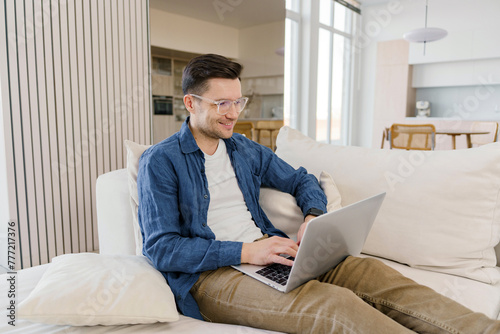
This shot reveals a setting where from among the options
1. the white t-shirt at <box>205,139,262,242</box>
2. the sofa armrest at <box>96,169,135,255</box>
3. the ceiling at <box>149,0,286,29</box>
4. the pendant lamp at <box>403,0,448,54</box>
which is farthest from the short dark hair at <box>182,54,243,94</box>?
the pendant lamp at <box>403,0,448,54</box>

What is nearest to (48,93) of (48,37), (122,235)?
(48,37)

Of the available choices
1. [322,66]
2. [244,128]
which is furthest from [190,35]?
[322,66]

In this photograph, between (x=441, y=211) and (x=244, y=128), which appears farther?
(x=244, y=128)

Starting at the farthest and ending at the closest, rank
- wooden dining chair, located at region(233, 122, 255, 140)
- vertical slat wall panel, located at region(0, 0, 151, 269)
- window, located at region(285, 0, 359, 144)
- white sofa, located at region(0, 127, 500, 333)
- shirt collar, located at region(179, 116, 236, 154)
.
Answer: window, located at region(285, 0, 359, 144), wooden dining chair, located at region(233, 122, 255, 140), vertical slat wall panel, located at region(0, 0, 151, 269), shirt collar, located at region(179, 116, 236, 154), white sofa, located at region(0, 127, 500, 333)

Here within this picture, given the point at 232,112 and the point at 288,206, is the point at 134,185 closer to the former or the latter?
the point at 232,112

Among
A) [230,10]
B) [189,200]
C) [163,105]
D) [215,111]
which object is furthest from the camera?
[230,10]

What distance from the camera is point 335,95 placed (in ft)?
24.3

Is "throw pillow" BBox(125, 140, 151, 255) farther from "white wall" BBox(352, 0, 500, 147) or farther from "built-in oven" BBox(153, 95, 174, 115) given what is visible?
"white wall" BBox(352, 0, 500, 147)

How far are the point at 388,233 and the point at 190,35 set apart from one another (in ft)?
9.00

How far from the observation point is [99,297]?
0.96 metres

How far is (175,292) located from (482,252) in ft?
3.46

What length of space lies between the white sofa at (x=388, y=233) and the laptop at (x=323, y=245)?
154mm

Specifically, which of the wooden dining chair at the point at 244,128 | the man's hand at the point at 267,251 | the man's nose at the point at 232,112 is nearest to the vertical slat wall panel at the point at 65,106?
the man's nose at the point at 232,112

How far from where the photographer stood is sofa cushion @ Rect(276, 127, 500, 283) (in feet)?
4.16
